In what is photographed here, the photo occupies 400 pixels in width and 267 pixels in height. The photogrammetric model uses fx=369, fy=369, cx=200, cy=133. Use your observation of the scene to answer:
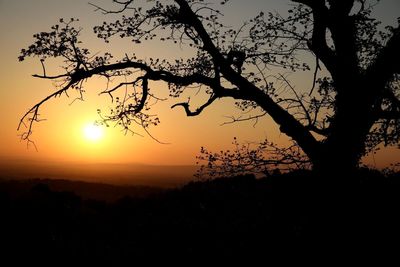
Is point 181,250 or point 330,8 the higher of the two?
point 330,8

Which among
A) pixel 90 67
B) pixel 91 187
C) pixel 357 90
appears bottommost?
pixel 91 187

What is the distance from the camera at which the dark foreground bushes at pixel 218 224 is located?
9.62 meters

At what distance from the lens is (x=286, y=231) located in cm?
1154

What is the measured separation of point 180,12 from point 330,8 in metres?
4.48

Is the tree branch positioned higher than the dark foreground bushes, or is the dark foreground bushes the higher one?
the tree branch

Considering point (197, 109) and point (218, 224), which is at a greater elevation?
point (197, 109)

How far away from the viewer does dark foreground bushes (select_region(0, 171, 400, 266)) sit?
962 cm

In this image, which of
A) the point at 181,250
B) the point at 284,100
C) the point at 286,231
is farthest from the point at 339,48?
the point at 181,250

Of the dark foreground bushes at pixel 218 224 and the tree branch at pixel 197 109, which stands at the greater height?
the tree branch at pixel 197 109

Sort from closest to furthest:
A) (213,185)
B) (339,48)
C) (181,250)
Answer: (339,48), (181,250), (213,185)

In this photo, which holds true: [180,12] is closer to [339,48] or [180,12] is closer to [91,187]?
[339,48]

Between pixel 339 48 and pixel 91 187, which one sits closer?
pixel 339 48

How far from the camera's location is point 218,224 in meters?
14.0

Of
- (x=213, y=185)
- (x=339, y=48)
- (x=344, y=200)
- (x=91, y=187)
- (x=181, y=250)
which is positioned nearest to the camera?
(x=344, y=200)
